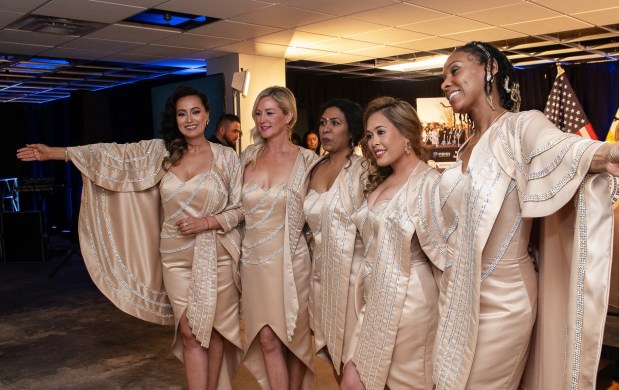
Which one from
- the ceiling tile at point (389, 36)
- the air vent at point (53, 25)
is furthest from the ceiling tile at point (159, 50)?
the ceiling tile at point (389, 36)

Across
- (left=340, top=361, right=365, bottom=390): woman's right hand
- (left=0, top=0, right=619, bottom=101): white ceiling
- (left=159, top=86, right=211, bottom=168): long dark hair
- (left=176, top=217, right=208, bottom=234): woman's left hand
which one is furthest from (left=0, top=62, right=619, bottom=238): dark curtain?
Answer: (left=340, top=361, right=365, bottom=390): woman's right hand

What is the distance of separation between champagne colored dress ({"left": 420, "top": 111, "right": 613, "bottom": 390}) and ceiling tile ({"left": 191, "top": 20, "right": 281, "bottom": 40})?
4.87 metres

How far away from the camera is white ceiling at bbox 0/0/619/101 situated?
566cm

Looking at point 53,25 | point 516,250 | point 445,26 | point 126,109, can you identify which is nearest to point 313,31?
point 445,26

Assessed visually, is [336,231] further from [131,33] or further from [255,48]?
[255,48]

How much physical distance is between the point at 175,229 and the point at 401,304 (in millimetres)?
1354

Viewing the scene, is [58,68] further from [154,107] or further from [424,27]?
[424,27]

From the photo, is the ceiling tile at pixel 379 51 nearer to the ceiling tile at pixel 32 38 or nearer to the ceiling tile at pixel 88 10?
the ceiling tile at pixel 88 10

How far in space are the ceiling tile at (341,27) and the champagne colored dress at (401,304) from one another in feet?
14.5

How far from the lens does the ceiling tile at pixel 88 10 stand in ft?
17.4

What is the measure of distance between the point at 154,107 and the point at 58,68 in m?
1.44

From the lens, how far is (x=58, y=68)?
30.0ft

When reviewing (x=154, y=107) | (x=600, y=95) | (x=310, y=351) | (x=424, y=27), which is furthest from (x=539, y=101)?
(x=310, y=351)

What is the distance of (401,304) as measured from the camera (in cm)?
226
